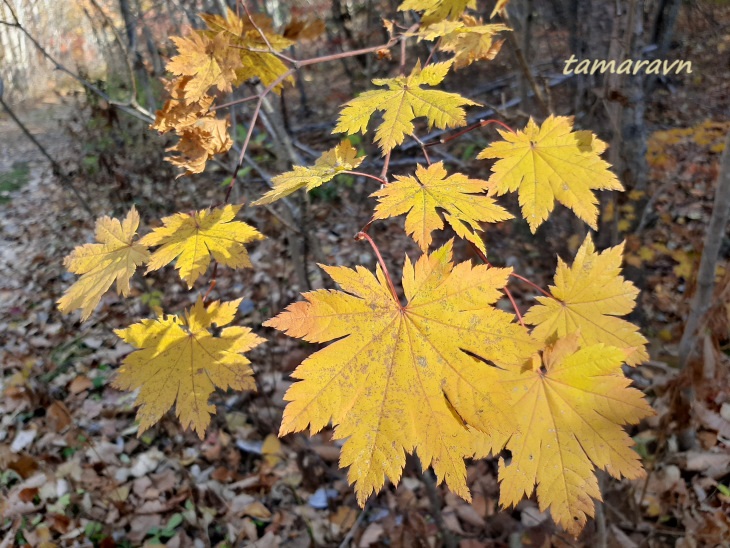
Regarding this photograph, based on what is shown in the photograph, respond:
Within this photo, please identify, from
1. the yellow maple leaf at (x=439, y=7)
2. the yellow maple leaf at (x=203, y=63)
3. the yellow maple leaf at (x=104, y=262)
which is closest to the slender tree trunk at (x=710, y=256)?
the yellow maple leaf at (x=439, y=7)

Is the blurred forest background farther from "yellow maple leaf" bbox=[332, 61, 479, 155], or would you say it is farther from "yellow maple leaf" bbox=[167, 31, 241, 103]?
"yellow maple leaf" bbox=[332, 61, 479, 155]

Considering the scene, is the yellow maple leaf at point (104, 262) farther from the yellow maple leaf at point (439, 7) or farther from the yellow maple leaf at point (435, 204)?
the yellow maple leaf at point (439, 7)

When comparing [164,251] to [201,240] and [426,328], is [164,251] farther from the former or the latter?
[426,328]

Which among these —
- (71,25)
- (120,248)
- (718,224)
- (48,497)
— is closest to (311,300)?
(120,248)

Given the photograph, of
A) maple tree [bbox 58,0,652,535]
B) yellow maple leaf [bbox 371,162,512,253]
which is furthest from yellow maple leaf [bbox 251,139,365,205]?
yellow maple leaf [bbox 371,162,512,253]

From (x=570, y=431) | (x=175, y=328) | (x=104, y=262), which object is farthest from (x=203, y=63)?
(x=570, y=431)

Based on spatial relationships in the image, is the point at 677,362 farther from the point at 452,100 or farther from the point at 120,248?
the point at 120,248
